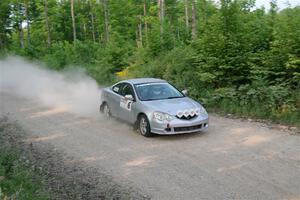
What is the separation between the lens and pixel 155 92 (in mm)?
11750

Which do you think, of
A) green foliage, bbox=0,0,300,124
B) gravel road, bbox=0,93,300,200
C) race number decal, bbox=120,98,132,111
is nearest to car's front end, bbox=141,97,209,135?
gravel road, bbox=0,93,300,200

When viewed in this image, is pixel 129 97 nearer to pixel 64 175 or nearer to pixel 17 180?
pixel 64 175

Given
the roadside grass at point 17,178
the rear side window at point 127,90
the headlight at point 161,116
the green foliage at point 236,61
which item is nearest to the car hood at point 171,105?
the headlight at point 161,116

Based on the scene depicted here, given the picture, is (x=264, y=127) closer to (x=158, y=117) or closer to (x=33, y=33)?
(x=158, y=117)

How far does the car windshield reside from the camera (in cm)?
1153

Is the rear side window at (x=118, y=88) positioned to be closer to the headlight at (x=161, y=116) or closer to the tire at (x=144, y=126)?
the tire at (x=144, y=126)

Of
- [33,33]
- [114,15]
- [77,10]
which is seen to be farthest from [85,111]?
[77,10]

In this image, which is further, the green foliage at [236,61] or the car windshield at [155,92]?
the green foliage at [236,61]

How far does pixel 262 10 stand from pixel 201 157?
11.0 m

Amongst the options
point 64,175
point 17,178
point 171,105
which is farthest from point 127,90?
point 17,178

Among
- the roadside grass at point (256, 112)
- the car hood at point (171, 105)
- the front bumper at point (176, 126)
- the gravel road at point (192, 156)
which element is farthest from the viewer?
the roadside grass at point (256, 112)

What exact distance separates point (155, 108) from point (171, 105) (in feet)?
1.61

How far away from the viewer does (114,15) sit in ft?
155

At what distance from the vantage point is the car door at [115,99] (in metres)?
12.5
